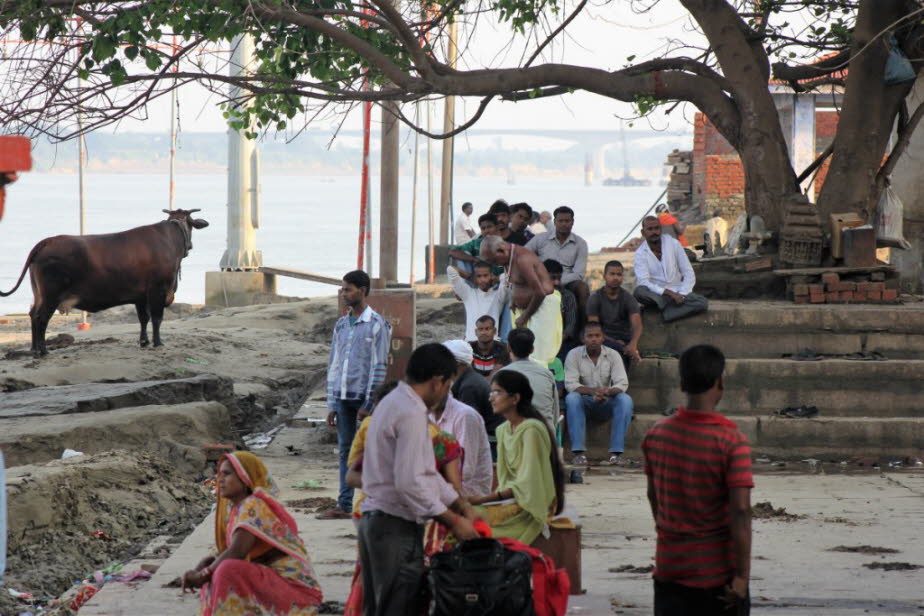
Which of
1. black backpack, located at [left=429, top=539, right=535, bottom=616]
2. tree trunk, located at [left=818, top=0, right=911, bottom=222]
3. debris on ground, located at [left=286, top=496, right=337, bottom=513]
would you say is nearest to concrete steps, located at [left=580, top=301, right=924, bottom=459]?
tree trunk, located at [left=818, top=0, right=911, bottom=222]

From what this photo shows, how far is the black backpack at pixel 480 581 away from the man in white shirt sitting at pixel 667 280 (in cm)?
820

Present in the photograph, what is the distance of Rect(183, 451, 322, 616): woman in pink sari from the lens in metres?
5.43

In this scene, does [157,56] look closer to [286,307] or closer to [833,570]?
[833,570]

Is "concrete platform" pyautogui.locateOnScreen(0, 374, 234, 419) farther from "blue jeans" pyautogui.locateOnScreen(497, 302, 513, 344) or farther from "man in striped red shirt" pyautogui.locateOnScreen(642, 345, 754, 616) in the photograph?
"man in striped red shirt" pyautogui.locateOnScreen(642, 345, 754, 616)

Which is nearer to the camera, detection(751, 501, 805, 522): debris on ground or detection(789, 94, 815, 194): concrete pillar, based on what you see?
detection(751, 501, 805, 522): debris on ground

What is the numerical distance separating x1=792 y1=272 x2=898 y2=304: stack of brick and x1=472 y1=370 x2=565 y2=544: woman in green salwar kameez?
8258 mm

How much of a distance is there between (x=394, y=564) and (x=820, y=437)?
789cm

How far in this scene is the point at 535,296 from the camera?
11.5 meters

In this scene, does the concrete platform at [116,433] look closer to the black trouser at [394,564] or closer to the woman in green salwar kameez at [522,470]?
the woman in green salwar kameez at [522,470]

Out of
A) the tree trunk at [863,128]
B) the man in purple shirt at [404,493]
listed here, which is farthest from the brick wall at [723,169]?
the man in purple shirt at [404,493]

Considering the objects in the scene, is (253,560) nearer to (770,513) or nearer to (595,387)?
(770,513)

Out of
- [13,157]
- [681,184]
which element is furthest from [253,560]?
[681,184]

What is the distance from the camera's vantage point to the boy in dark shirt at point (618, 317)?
40.7 feet

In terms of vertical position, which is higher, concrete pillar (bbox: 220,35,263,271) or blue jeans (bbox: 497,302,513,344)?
concrete pillar (bbox: 220,35,263,271)
